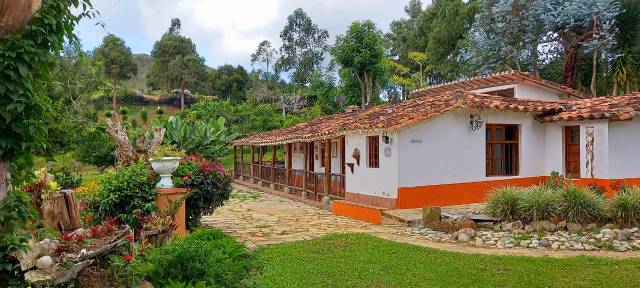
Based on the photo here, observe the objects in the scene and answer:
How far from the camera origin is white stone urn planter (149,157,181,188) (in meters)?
9.00

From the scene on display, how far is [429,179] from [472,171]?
4.79 ft

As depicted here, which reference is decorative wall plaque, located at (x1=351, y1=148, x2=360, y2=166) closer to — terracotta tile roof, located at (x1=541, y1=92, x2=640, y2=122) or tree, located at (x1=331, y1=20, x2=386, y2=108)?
terracotta tile roof, located at (x1=541, y1=92, x2=640, y2=122)

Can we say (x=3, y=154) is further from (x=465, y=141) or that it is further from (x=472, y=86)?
(x=472, y=86)

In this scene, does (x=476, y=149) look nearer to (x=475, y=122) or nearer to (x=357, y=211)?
(x=475, y=122)

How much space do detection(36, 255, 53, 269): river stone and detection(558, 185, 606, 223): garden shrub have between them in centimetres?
920

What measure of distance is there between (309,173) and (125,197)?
10081mm

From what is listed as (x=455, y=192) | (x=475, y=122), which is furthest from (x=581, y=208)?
(x=475, y=122)

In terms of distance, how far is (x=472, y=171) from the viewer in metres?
13.8

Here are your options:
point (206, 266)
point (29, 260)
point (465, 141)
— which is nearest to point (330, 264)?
point (206, 266)

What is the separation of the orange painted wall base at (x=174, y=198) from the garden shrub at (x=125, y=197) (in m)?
0.14

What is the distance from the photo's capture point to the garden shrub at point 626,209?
974 centimetres

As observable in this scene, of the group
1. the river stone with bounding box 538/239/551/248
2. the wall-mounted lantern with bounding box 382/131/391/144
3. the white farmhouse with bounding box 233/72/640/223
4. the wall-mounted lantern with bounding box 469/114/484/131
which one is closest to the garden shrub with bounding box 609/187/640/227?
the river stone with bounding box 538/239/551/248

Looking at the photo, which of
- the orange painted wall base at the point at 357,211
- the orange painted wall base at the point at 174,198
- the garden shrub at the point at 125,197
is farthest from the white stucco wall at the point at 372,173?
the garden shrub at the point at 125,197

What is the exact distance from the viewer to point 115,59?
51.8 meters
